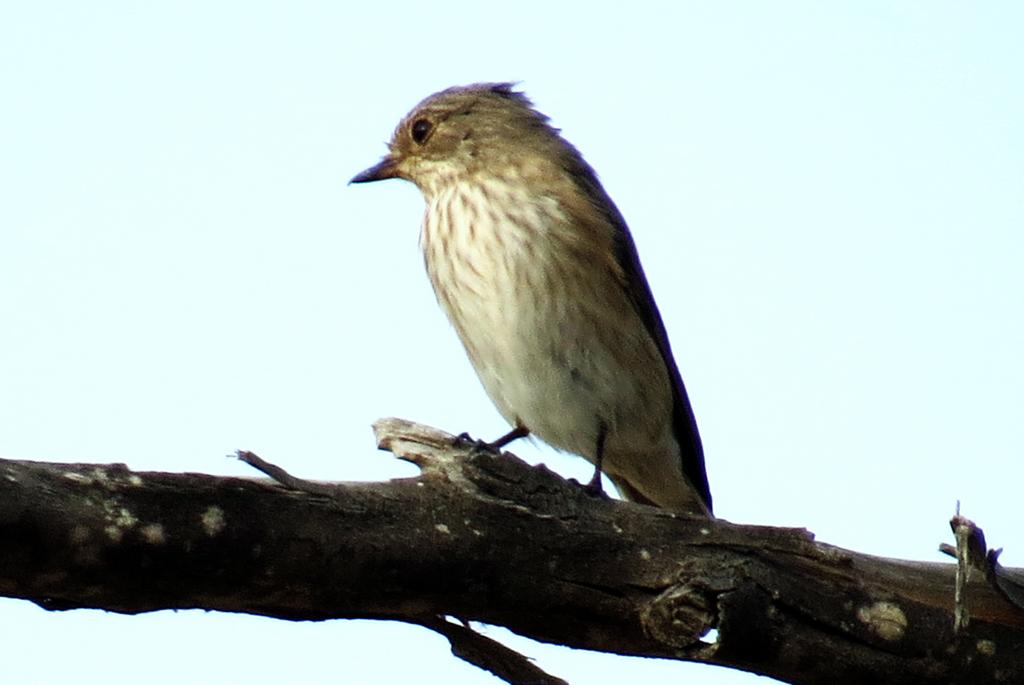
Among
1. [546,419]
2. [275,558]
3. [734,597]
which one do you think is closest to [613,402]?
[546,419]

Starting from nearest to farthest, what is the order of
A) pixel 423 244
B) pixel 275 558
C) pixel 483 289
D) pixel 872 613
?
pixel 275 558 < pixel 872 613 < pixel 483 289 < pixel 423 244

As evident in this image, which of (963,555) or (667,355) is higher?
(667,355)

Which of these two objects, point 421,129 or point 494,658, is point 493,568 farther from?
point 421,129

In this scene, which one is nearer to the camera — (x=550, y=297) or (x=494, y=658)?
(x=494, y=658)

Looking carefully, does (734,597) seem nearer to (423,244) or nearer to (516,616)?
(516,616)

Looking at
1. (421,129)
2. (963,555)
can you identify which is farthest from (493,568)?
(421,129)
